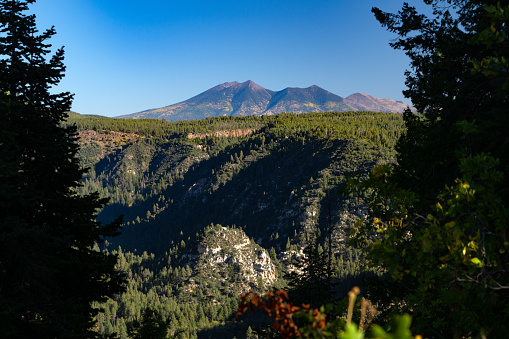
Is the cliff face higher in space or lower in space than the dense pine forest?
lower

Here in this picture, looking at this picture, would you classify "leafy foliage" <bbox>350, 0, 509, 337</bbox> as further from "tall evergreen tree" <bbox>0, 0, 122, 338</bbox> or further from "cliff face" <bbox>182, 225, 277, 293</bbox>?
"cliff face" <bbox>182, 225, 277, 293</bbox>

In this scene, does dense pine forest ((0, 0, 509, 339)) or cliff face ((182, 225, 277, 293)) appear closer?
dense pine forest ((0, 0, 509, 339))

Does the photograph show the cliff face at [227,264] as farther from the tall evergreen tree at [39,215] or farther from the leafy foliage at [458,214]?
the leafy foliage at [458,214]

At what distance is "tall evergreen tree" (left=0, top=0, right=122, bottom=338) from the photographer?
783cm

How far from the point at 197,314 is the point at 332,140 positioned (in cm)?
12516

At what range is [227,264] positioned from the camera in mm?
142750

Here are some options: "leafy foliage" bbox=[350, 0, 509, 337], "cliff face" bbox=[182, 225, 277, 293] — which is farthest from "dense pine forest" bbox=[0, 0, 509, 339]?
"cliff face" bbox=[182, 225, 277, 293]

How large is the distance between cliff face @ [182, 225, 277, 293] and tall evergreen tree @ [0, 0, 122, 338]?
13323 cm

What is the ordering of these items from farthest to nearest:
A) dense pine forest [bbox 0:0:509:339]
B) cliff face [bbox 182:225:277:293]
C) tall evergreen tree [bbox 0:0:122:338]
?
cliff face [bbox 182:225:277:293]
tall evergreen tree [bbox 0:0:122:338]
dense pine forest [bbox 0:0:509:339]

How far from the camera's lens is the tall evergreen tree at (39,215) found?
25.7ft

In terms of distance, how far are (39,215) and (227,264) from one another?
455 feet

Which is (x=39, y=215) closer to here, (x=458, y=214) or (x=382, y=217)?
(x=382, y=217)

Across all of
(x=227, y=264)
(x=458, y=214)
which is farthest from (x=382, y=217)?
(x=227, y=264)

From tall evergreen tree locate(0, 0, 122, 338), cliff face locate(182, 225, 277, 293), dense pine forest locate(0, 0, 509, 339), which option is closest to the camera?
dense pine forest locate(0, 0, 509, 339)
